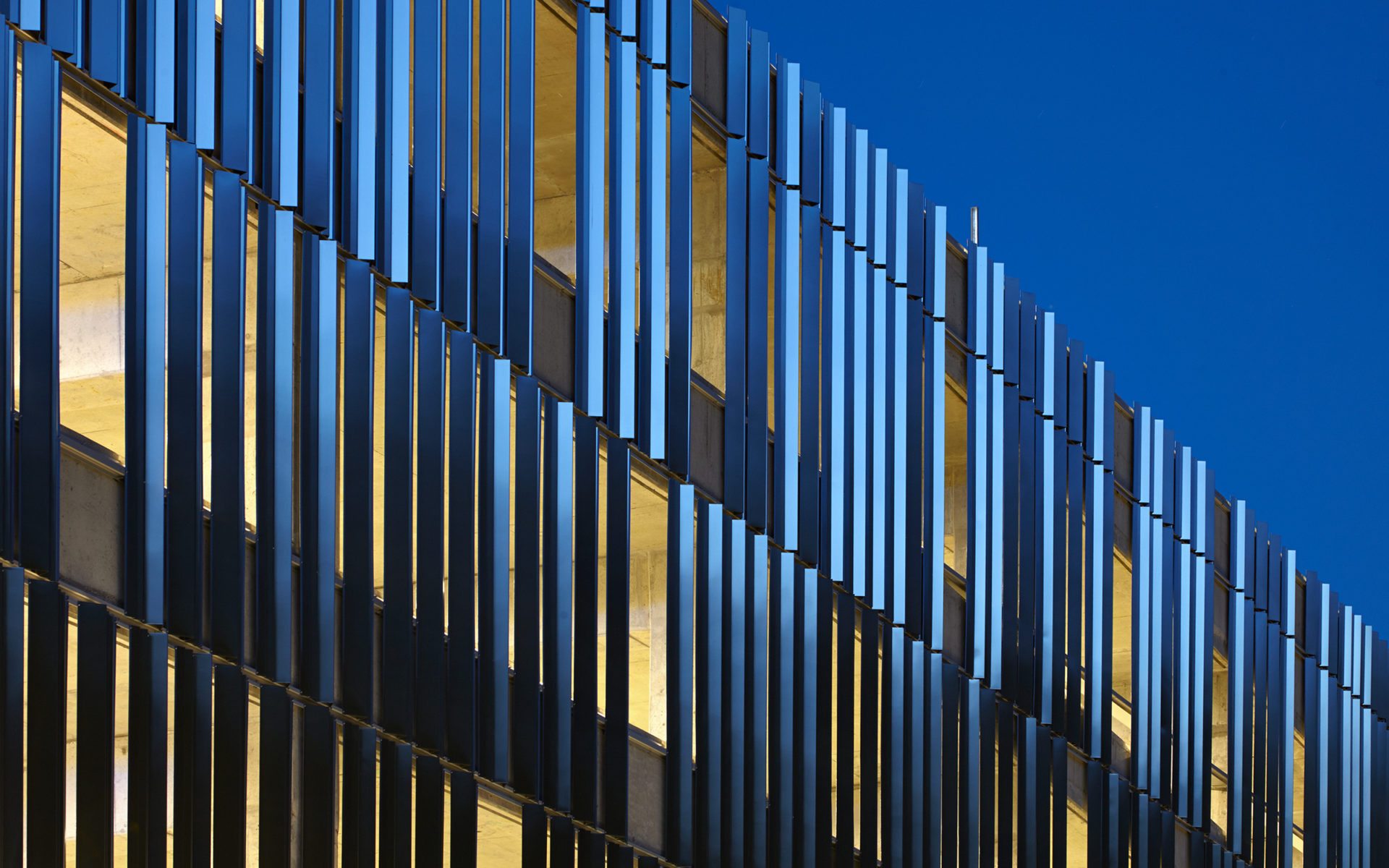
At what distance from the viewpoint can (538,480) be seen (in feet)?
58.3

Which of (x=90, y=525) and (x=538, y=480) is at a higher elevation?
(x=538, y=480)

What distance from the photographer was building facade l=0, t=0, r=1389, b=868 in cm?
1387

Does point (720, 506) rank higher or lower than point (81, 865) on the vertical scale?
higher

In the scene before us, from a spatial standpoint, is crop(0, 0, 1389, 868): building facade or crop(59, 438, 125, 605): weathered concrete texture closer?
crop(59, 438, 125, 605): weathered concrete texture

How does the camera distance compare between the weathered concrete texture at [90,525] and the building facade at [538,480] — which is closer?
the weathered concrete texture at [90,525]

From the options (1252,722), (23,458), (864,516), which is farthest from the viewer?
(1252,722)

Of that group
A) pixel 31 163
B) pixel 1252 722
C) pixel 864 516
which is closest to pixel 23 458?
pixel 31 163

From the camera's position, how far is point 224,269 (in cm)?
1459

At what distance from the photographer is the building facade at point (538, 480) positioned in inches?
546

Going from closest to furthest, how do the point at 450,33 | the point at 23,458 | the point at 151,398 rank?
1. the point at 23,458
2. the point at 151,398
3. the point at 450,33

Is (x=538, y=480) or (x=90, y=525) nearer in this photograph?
(x=90, y=525)

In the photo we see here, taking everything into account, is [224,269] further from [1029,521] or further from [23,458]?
[1029,521]

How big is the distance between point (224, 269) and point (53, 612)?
8.58 ft

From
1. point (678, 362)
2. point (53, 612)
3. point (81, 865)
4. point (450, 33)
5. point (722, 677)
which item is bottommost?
point (81, 865)
